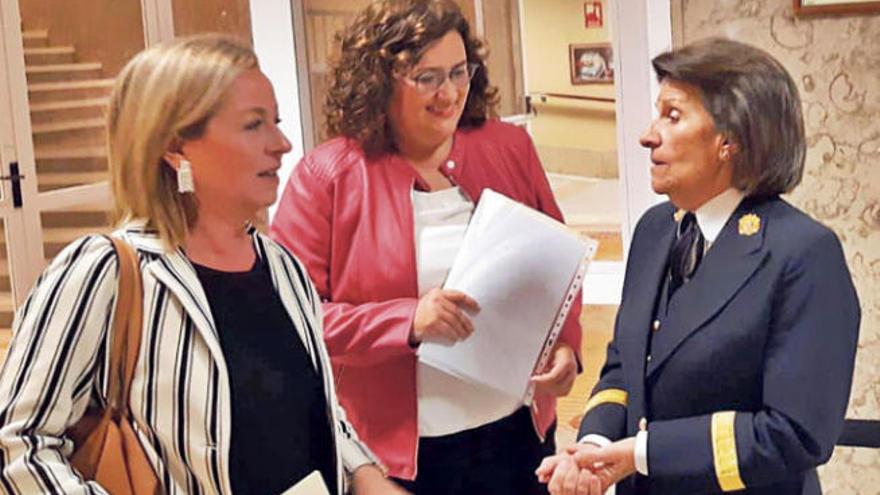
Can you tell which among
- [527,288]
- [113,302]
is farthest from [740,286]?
[113,302]

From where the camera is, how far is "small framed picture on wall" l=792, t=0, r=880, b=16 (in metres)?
2.47

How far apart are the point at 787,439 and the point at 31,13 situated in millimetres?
3555

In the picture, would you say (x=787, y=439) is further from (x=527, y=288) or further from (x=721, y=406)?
(x=527, y=288)

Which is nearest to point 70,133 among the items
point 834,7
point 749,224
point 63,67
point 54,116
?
point 54,116

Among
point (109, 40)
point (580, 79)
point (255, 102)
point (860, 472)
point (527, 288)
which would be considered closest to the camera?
point (255, 102)

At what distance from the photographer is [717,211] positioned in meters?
1.64

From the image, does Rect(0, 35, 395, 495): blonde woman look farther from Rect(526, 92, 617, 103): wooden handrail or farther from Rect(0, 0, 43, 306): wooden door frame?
Rect(0, 0, 43, 306): wooden door frame

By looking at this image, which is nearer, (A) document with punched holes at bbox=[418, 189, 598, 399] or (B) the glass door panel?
(A) document with punched holes at bbox=[418, 189, 598, 399]

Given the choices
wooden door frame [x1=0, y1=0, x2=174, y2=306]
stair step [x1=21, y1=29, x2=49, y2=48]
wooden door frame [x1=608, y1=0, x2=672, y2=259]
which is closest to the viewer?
wooden door frame [x1=608, y1=0, x2=672, y2=259]

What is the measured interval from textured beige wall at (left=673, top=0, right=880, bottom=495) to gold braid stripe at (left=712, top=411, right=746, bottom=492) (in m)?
1.18

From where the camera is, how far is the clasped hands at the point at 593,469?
1.61 m

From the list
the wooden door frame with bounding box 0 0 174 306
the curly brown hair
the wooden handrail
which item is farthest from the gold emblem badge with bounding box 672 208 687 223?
the wooden door frame with bounding box 0 0 174 306

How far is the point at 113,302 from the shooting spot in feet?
4.39

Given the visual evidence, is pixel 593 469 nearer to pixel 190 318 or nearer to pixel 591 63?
pixel 190 318
